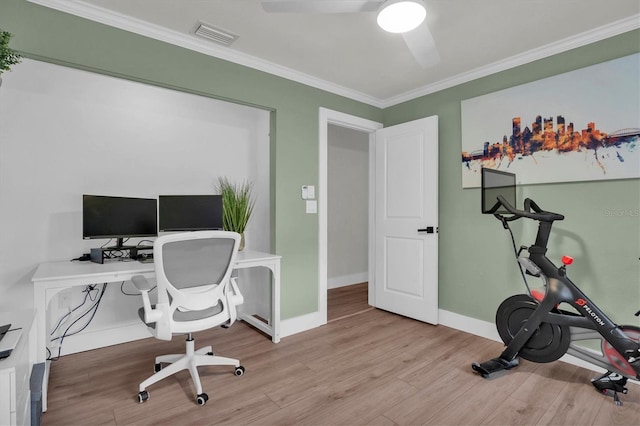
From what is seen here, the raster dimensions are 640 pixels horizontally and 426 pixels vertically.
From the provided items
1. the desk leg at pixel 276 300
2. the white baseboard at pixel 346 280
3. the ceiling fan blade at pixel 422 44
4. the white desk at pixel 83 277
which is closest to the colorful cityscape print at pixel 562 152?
the ceiling fan blade at pixel 422 44

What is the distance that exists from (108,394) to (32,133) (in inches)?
79.4

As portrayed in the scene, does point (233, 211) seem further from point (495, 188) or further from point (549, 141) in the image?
point (549, 141)

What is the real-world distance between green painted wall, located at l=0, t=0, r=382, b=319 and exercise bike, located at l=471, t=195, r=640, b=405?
173 cm

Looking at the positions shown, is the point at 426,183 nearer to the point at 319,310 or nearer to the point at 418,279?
the point at 418,279

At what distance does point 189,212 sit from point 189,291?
1.06 metres

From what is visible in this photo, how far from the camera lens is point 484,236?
3.01 m

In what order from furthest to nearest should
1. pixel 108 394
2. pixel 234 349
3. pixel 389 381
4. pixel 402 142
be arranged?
1. pixel 402 142
2. pixel 234 349
3. pixel 389 381
4. pixel 108 394

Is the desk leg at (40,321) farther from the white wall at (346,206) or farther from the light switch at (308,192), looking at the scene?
the white wall at (346,206)

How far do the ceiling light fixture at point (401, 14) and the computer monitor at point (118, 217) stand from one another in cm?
225

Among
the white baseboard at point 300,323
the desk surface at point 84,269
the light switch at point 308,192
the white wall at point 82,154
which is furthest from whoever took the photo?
the light switch at point 308,192

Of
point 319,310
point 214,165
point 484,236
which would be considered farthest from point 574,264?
point 214,165

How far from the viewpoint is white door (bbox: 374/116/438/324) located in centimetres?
327

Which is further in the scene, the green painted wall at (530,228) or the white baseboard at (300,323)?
the white baseboard at (300,323)

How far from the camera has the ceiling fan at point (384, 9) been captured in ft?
5.21
